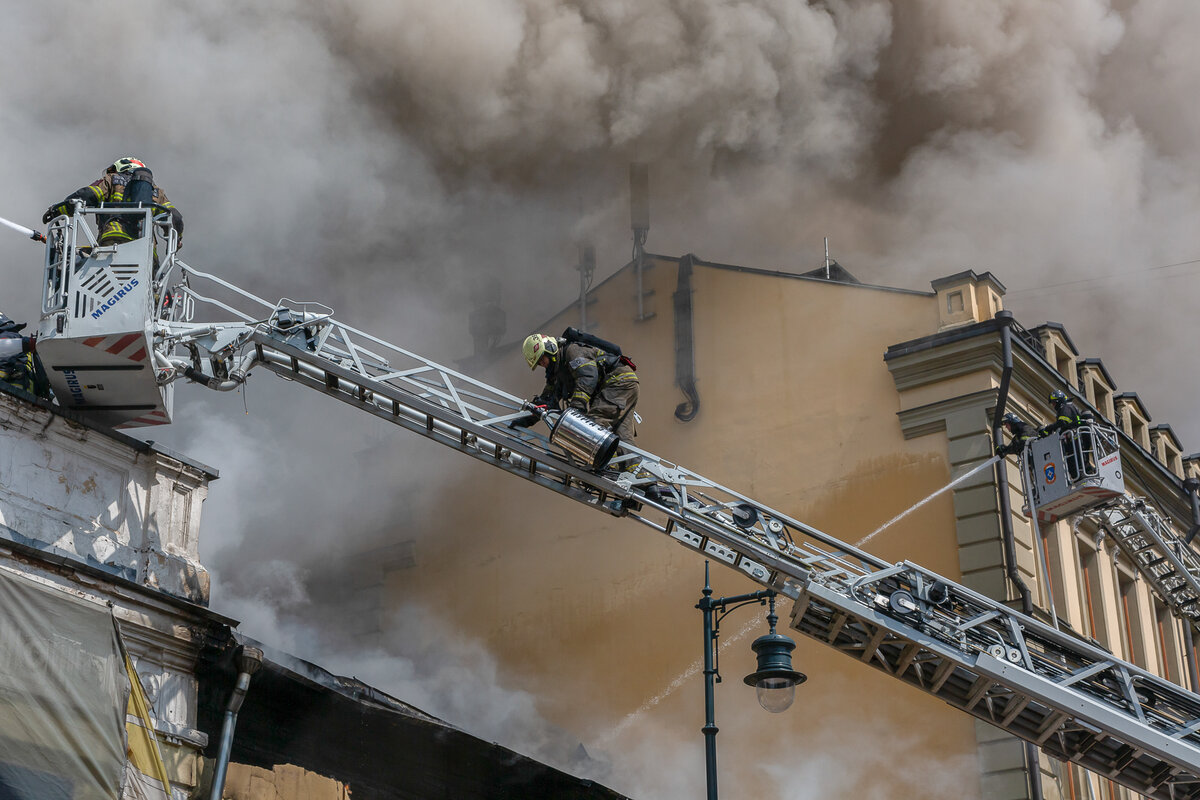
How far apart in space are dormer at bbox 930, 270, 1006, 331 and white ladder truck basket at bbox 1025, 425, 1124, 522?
1758mm

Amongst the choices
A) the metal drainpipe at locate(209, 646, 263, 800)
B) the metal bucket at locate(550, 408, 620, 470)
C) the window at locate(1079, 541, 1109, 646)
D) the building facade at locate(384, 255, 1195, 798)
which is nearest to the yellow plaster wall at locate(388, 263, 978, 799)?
the building facade at locate(384, 255, 1195, 798)

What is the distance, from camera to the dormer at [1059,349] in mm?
18000

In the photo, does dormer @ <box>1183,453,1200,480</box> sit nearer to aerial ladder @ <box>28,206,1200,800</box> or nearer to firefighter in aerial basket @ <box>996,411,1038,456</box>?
firefighter in aerial basket @ <box>996,411,1038,456</box>

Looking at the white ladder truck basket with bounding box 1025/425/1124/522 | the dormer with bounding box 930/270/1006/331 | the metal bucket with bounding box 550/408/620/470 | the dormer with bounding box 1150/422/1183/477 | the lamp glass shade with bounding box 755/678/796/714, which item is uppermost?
the dormer with bounding box 1150/422/1183/477

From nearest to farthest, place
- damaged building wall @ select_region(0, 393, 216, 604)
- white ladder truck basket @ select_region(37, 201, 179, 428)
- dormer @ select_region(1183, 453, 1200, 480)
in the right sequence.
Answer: damaged building wall @ select_region(0, 393, 216, 604), white ladder truck basket @ select_region(37, 201, 179, 428), dormer @ select_region(1183, 453, 1200, 480)

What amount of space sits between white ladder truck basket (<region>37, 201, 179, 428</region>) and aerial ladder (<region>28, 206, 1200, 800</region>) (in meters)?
0.01

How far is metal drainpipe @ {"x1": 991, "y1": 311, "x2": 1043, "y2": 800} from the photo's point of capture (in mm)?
14383

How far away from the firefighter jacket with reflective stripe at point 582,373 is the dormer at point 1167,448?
1338 centimetres

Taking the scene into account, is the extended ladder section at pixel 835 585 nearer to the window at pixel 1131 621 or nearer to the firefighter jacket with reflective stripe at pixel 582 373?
the firefighter jacket with reflective stripe at pixel 582 373

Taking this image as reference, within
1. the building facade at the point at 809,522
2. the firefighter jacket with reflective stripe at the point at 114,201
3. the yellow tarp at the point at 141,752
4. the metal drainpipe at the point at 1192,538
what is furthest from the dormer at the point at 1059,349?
the yellow tarp at the point at 141,752

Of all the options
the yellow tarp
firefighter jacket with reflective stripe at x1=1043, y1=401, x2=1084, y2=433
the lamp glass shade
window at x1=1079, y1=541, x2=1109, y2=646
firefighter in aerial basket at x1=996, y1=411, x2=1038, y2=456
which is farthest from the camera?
window at x1=1079, y1=541, x2=1109, y2=646

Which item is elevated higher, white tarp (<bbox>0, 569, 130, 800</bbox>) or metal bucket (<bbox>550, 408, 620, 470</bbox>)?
metal bucket (<bbox>550, 408, 620, 470</bbox>)

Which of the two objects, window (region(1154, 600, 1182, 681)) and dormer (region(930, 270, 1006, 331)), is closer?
dormer (region(930, 270, 1006, 331))

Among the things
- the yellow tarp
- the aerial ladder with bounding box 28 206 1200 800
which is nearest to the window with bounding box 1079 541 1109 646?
the aerial ladder with bounding box 28 206 1200 800
